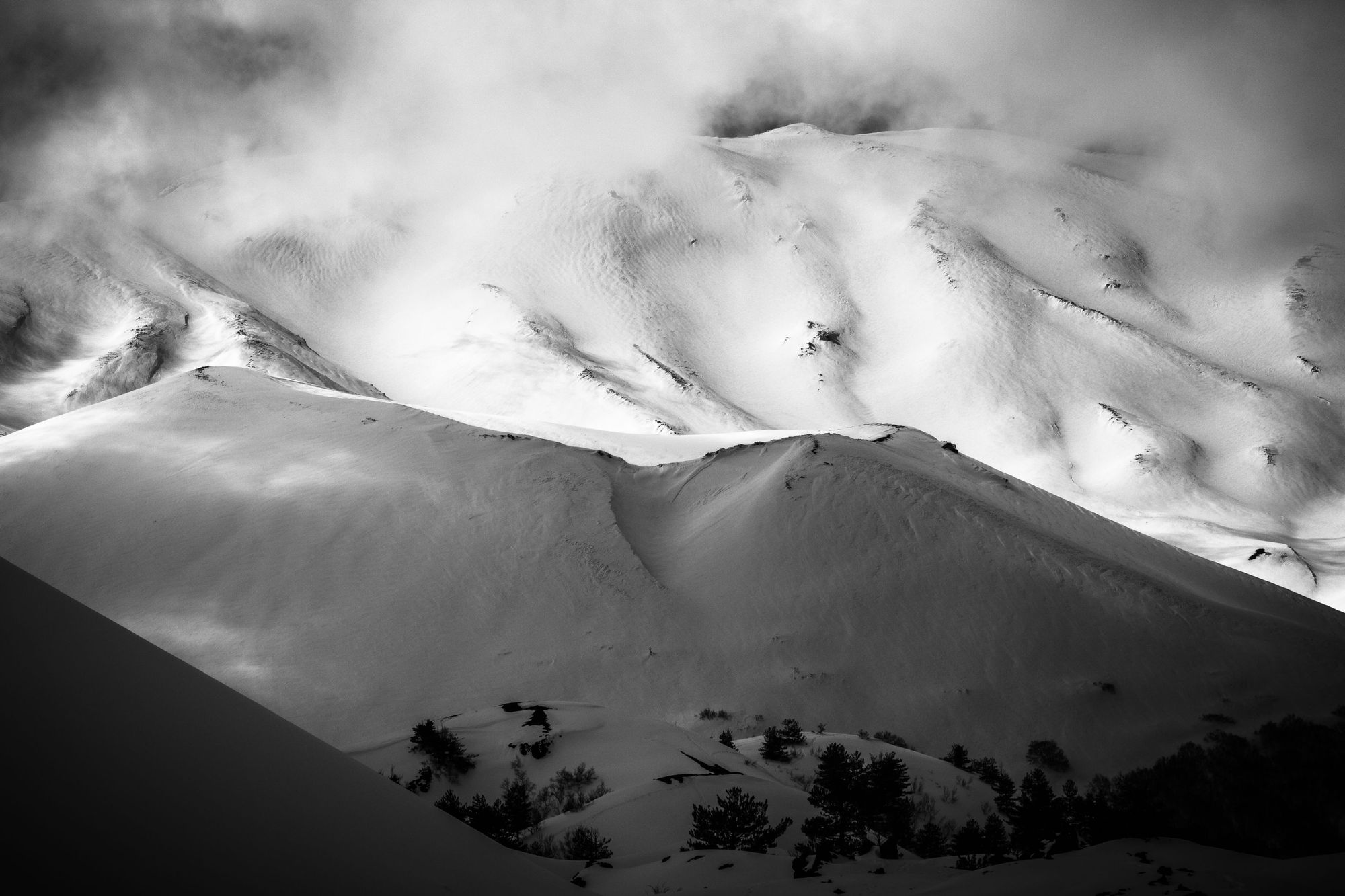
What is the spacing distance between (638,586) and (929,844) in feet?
25.2

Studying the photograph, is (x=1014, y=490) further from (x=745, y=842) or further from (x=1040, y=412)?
(x=1040, y=412)

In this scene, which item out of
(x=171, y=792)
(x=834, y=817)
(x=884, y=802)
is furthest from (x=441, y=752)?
(x=171, y=792)

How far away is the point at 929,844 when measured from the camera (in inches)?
215

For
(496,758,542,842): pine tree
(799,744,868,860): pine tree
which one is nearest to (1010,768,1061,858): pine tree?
(799,744,868,860): pine tree

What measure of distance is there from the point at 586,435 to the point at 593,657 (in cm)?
1182

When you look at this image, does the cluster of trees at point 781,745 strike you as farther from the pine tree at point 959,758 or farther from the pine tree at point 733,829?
the pine tree at point 733,829

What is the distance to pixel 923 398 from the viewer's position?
193 feet

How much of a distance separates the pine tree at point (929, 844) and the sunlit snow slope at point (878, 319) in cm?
3882

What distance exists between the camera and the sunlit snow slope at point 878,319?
5294 cm

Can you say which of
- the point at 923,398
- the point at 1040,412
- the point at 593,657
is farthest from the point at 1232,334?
the point at 593,657

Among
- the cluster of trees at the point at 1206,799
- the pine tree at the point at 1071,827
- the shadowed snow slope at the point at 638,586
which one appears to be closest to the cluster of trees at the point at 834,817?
the cluster of trees at the point at 1206,799

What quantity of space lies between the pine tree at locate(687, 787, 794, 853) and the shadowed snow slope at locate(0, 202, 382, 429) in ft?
128

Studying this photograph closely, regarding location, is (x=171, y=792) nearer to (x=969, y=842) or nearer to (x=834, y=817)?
(x=834, y=817)

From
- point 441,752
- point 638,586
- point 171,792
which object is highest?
point 638,586
